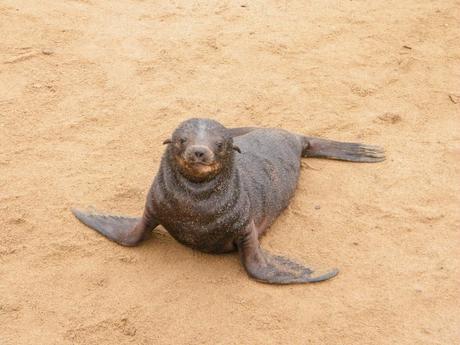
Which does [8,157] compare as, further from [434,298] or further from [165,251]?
[434,298]

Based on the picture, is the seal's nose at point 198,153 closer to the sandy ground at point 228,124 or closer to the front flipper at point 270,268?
the front flipper at point 270,268

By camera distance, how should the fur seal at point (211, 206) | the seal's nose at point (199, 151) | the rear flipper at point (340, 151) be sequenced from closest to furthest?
the seal's nose at point (199, 151), the fur seal at point (211, 206), the rear flipper at point (340, 151)

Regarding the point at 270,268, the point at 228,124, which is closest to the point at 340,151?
the point at 228,124

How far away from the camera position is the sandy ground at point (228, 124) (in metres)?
3.49

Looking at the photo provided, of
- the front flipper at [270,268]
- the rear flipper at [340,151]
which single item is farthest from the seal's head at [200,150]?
the rear flipper at [340,151]

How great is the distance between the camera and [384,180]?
4672 millimetres

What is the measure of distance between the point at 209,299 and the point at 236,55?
2.87m

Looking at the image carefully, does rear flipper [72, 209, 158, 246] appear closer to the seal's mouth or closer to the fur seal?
the fur seal

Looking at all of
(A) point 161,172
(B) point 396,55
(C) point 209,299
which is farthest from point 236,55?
(C) point 209,299

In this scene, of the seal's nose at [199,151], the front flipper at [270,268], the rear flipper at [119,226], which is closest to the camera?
the seal's nose at [199,151]

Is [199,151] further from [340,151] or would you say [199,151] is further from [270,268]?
[340,151]

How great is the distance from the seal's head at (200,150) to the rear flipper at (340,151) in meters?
1.34

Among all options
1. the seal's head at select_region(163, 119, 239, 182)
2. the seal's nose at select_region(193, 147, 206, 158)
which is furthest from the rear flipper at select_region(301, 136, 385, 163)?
the seal's nose at select_region(193, 147, 206, 158)

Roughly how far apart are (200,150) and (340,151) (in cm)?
170
